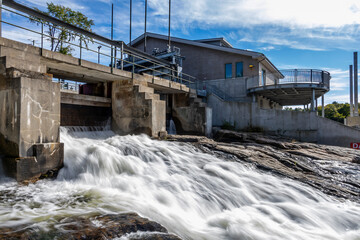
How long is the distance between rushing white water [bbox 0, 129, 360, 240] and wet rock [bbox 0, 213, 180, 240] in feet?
0.90

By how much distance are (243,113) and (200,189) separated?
13307 millimetres

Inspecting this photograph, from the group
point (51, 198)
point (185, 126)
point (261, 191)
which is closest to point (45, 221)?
point (51, 198)

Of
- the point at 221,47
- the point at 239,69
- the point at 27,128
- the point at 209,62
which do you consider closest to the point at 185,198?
the point at 27,128

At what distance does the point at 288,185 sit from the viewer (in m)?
6.61

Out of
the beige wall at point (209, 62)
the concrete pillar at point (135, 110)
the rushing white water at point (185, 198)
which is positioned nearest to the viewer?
the rushing white water at point (185, 198)

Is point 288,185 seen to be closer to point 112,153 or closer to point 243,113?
point 112,153

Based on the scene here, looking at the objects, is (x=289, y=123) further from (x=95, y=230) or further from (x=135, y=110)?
(x=95, y=230)

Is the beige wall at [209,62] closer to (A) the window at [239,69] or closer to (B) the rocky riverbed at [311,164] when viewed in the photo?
(A) the window at [239,69]

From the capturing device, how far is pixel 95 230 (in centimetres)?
347

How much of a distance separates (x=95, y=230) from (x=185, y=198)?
8.11ft

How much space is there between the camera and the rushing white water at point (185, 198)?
4.33 m

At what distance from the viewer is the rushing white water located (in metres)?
4.33

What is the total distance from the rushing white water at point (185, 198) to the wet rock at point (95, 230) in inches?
10.7

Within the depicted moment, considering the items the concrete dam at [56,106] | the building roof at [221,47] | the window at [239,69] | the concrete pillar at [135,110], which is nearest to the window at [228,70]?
the window at [239,69]
